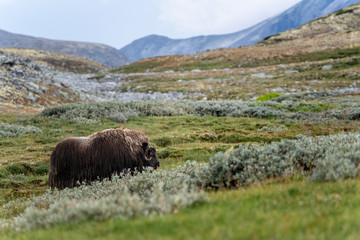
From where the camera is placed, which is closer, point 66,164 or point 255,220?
point 255,220

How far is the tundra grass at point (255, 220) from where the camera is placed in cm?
377

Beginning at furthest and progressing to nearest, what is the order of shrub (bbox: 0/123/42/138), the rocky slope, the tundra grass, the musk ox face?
the rocky slope < shrub (bbox: 0/123/42/138) < the musk ox face < the tundra grass

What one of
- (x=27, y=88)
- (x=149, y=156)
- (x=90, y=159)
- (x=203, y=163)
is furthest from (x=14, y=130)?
(x=27, y=88)

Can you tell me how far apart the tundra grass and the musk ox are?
5223mm

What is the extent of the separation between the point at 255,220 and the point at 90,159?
24.9 ft

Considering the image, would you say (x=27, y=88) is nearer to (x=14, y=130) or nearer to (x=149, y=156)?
(x=14, y=130)

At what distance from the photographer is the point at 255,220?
162 inches

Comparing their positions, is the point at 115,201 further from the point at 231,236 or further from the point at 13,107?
the point at 13,107

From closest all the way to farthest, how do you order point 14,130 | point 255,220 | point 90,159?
point 255,220
point 90,159
point 14,130

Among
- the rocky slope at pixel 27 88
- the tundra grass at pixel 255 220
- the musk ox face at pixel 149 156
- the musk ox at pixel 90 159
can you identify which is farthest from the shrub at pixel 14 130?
the tundra grass at pixel 255 220

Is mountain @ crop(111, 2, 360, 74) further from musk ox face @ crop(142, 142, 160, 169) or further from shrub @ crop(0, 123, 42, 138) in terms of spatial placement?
musk ox face @ crop(142, 142, 160, 169)

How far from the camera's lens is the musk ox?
1066cm

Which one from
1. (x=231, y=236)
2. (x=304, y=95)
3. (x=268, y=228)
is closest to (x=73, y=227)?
(x=231, y=236)

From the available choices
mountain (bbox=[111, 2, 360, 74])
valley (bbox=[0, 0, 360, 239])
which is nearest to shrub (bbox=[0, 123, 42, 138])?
valley (bbox=[0, 0, 360, 239])
